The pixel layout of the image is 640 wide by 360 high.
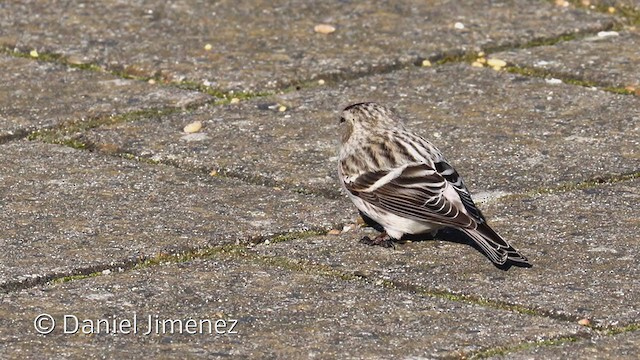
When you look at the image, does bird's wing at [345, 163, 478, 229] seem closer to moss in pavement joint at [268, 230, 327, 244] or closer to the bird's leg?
the bird's leg

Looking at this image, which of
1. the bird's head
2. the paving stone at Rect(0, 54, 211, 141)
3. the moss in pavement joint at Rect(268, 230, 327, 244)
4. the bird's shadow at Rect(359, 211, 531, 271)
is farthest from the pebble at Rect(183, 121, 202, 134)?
the moss in pavement joint at Rect(268, 230, 327, 244)

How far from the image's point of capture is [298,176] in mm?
6605

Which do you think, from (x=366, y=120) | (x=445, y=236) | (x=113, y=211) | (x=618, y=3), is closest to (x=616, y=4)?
(x=618, y=3)

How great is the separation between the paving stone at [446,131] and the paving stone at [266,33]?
0.35 meters

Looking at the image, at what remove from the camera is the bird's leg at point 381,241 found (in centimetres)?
583

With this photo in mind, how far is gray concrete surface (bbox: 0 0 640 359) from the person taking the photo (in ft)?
16.4

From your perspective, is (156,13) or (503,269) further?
(156,13)

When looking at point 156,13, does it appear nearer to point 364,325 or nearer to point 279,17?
point 279,17

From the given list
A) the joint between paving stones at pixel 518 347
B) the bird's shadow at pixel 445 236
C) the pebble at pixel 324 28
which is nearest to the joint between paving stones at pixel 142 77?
the pebble at pixel 324 28

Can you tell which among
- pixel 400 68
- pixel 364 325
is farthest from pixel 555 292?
pixel 400 68

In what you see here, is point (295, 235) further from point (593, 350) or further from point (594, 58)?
point (594, 58)

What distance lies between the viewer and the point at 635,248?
18.7 ft

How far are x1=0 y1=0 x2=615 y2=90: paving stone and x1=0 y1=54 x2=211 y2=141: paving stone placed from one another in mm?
225

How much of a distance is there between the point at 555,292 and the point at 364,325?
2.59 feet
